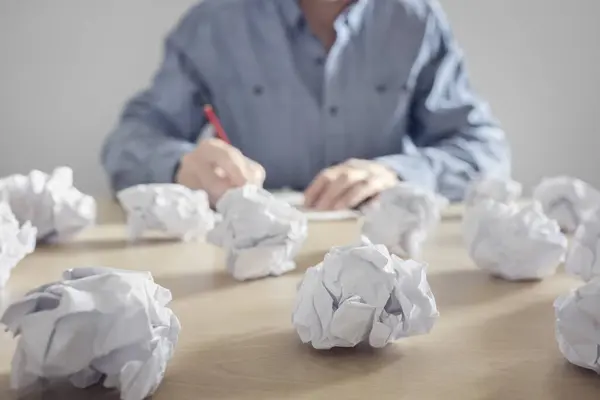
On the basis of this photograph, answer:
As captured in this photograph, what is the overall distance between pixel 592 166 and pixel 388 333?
163 centimetres

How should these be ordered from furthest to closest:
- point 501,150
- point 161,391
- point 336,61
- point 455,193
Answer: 1. point 336,61
2. point 501,150
3. point 455,193
4. point 161,391

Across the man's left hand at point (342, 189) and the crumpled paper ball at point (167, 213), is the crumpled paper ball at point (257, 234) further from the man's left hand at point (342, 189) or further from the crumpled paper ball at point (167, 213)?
the man's left hand at point (342, 189)

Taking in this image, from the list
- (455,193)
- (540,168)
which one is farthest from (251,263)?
(540,168)

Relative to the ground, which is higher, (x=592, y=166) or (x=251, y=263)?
(x=251, y=263)

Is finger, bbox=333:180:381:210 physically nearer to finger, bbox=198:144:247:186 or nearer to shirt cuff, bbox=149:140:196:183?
finger, bbox=198:144:247:186

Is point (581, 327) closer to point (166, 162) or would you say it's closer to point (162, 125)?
point (166, 162)

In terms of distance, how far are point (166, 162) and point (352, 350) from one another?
0.75m

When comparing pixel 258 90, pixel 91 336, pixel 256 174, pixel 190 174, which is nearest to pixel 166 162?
pixel 190 174

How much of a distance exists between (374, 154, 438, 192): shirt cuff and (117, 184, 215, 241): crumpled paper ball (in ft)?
1.33

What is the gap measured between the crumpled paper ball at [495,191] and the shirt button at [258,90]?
59 centimetres

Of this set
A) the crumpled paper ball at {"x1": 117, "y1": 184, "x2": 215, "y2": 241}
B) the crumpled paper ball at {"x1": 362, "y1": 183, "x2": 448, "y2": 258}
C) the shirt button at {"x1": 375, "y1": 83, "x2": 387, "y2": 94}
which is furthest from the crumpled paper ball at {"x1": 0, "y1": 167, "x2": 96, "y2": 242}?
the shirt button at {"x1": 375, "y1": 83, "x2": 387, "y2": 94}

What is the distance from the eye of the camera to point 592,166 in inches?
73.4

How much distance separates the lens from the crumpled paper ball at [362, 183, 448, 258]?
640 millimetres

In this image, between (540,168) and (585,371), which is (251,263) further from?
(540,168)
